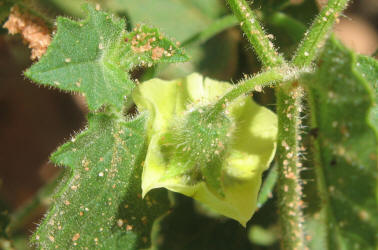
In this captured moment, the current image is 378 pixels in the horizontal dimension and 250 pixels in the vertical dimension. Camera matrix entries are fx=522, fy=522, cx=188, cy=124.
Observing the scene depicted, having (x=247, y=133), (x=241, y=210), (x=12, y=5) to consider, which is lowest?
(x=241, y=210)

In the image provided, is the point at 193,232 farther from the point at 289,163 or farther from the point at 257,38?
the point at 257,38

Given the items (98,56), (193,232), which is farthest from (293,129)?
(193,232)

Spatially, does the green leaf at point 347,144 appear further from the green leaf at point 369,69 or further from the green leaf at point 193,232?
the green leaf at point 193,232

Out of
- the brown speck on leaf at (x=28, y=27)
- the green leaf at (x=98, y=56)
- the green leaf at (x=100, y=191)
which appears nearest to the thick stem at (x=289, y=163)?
the green leaf at (x=98, y=56)

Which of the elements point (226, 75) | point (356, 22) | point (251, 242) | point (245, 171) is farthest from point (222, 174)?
point (356, 22)

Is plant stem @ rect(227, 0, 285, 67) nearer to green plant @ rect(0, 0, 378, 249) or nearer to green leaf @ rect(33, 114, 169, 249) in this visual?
green plant @ rect(0, 0, 378, 249)

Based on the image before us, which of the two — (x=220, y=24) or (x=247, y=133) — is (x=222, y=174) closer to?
(x=247, y=133)
